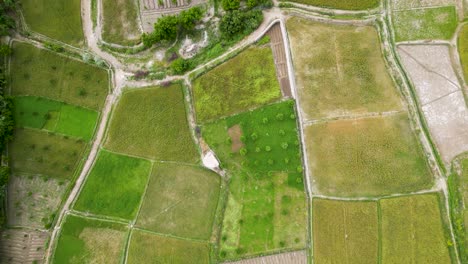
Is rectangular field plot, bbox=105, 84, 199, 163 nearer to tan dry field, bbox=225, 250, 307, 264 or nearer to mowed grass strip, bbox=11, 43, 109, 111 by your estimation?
mowed grass strip, bbox=11, 43, 109, 111

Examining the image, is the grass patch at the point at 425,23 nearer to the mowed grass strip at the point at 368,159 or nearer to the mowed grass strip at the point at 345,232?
the mowed grass strip at the point at 368,159

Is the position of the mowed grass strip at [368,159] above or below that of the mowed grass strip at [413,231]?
above

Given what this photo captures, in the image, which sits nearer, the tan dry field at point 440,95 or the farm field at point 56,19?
the tan dry field at point 440,95

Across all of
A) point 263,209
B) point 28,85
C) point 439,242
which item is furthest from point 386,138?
point 28,85

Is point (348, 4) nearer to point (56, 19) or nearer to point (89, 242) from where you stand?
point (56, 19)

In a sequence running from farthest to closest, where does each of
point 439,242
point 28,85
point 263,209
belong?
point 28,85
point 263,209
point 439,242

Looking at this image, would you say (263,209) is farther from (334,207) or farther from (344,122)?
(344,122)

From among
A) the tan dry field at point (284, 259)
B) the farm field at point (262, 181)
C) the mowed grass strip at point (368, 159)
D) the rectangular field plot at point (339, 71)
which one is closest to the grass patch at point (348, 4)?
the rectangular field plot at point (339, 71)

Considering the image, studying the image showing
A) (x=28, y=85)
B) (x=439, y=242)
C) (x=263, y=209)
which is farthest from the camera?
(x=28, y=85)
